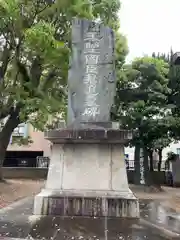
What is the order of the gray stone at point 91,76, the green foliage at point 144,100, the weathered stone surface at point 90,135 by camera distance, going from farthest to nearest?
the green foliage at point 144,100 < the gray stone at point 91,76 < the weathered stone surface at point 90,135

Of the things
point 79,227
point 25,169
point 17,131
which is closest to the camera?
point 79,227

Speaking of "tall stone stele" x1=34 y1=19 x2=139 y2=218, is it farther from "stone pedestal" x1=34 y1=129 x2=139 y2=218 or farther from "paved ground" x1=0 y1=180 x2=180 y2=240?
"paved ground" x1=0 y1=180 x2=180 y2=240

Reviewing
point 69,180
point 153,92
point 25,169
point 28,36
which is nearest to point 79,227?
point 69,180

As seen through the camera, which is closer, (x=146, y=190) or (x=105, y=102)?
(x=105, y=102)

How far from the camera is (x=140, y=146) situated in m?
18.8

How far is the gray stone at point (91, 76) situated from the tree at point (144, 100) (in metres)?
9.81

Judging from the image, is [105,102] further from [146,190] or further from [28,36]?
[146,190]

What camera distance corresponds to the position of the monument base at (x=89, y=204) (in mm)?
6355

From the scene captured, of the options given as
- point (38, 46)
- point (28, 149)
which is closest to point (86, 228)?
point (38, 46)

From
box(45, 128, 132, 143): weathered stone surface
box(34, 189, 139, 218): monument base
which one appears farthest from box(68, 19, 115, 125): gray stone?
box(34, 189, 139, 218): monument base

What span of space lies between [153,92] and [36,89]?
7243 millimetres

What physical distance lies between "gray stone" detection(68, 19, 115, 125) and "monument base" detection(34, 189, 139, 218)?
1760mm

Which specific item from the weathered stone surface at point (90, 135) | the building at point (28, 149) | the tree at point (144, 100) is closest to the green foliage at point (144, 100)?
the tree at point (144, 100)

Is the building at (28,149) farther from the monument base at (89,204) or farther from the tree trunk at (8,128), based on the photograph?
the monument base at (89,204)
